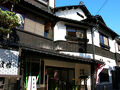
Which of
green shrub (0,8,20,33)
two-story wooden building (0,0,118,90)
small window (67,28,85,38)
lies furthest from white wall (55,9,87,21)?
green shrub (0,8,20,33)

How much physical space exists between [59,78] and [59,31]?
193 inches

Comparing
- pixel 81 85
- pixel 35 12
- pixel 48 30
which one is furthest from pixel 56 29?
pixel 81 85

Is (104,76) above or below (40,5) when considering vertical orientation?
below

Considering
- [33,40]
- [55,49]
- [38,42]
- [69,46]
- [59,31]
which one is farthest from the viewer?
[59,31]

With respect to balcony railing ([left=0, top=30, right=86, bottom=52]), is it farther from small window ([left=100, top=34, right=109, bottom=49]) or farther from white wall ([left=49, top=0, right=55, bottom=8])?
white wall ([left=49, top=0, right=55, bottom=8])

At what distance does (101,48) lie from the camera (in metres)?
15.4

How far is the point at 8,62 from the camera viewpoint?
6.04 m

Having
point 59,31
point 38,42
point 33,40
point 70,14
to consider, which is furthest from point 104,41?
point 33,40

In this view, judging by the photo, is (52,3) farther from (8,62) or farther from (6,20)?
(8,62)

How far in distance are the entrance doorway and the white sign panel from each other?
13.9 feet

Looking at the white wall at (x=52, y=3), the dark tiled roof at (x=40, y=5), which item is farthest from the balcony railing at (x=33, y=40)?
the white wall at (x=52, y=3)

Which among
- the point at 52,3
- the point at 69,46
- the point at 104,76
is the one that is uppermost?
the point at 52,3

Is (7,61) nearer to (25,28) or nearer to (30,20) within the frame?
(25,28)

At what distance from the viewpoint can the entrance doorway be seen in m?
10.7
